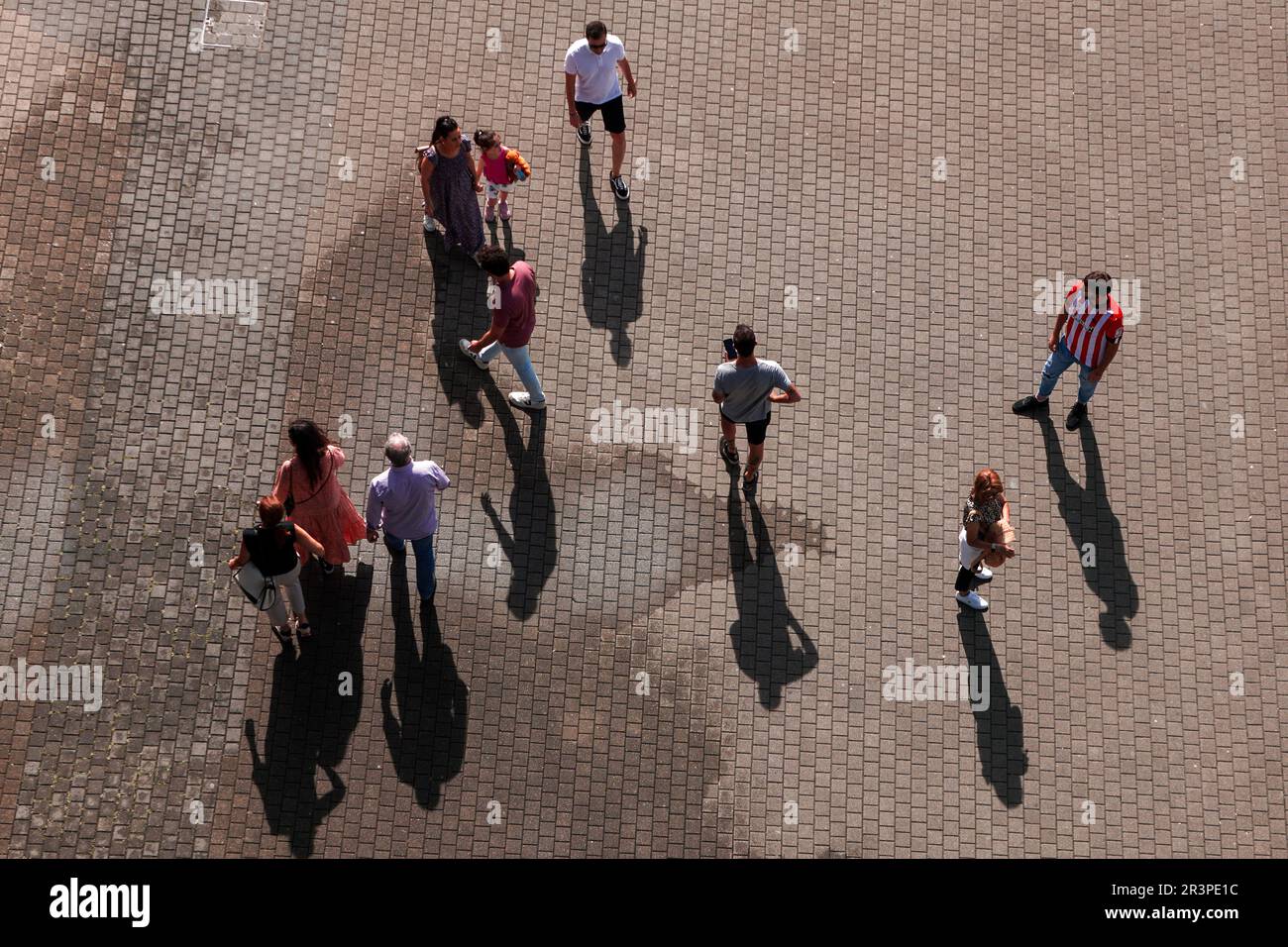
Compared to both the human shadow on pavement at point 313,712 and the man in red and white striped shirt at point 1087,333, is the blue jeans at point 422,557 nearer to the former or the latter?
the human shadow on pavement at point 313,712

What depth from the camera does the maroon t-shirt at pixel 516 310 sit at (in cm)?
1211

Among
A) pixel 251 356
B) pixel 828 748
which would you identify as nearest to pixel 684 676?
pixel 828 748

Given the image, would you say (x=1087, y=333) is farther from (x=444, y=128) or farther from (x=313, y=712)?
(x=313, y=712)

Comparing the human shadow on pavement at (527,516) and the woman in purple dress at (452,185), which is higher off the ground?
the woman in purple dress at (452,185)

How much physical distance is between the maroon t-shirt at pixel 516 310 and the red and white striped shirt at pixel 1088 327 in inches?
175

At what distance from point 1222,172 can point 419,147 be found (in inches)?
298

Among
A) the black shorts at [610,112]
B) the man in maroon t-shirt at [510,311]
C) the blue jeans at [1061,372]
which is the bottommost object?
the blue jeans at [1061,372]

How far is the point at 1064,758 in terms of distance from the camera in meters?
11.9

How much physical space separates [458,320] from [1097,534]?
5.95 m

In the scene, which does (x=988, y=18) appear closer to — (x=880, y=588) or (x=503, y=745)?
(x=880, y=588)

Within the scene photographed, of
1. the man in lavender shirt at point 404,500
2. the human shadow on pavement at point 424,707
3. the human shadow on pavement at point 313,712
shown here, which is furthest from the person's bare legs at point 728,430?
the human shadow on pavement at point 313,712

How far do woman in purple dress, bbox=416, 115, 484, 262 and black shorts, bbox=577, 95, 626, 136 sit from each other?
3.85ft

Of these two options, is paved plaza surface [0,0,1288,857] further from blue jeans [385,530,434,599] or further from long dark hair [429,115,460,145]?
long dark hair [429,115,460,145]

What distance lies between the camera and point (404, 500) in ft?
37.4
